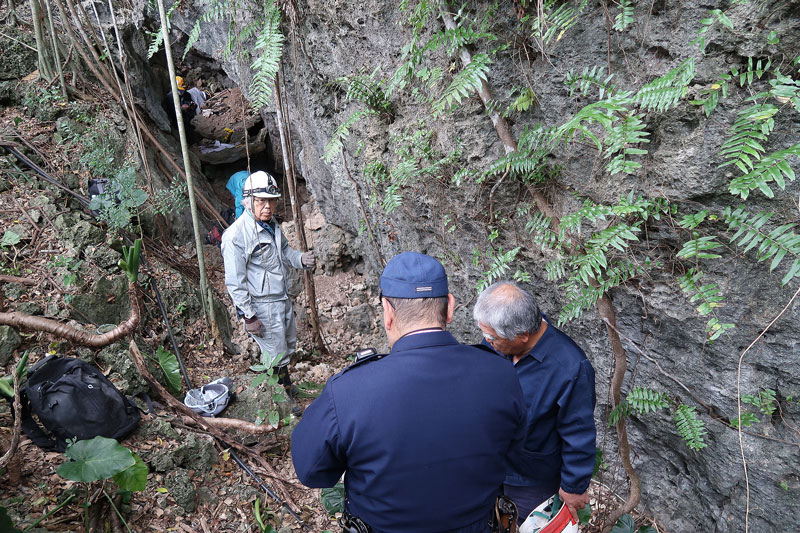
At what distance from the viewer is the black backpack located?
267 centimetres

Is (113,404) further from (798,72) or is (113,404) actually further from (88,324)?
(798,72)

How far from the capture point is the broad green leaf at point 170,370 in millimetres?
4137

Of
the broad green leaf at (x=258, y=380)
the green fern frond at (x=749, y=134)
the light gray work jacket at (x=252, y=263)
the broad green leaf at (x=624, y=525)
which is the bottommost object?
the broad green leaf at (x=624, y=525)

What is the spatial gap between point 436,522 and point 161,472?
2.40 m

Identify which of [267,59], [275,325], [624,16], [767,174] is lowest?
[275,325]

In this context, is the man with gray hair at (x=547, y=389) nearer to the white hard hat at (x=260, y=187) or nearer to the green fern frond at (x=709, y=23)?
the green fern frond at (x=709, y=23)

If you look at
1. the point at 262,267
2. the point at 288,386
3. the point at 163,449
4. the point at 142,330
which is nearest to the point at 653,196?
the point at 262,267

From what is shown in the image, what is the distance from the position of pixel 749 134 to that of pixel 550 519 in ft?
Result: 6.50

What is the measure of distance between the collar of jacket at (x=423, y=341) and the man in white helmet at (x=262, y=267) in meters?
2.49

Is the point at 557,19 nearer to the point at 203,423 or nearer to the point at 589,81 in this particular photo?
the point at 589,81

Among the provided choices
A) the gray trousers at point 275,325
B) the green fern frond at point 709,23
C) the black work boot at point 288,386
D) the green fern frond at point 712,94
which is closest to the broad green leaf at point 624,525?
the green fern frond at point 712,94

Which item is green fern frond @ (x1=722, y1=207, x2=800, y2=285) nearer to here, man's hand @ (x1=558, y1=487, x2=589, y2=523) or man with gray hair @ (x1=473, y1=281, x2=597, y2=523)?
man with gray hair @ (x1=473, y1=281, x2=597, y2=523)

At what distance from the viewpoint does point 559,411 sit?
2.15 meters

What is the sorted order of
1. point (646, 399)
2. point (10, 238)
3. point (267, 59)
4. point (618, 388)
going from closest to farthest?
point (646, 399) < point (618, 388) < point (267, 59) < point (10, 238)
